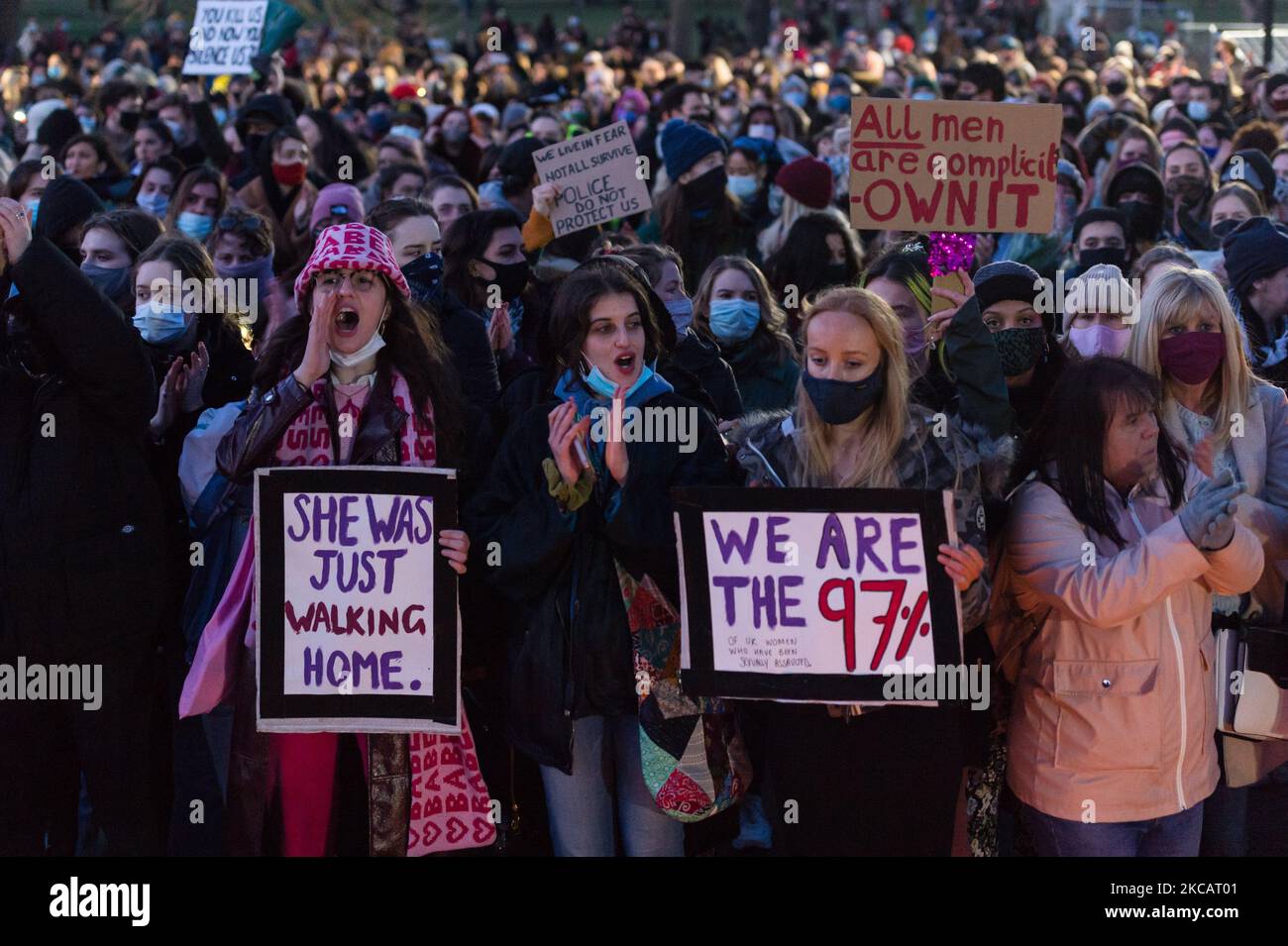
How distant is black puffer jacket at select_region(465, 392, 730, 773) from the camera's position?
14.0ft

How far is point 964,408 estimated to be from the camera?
14.4ft

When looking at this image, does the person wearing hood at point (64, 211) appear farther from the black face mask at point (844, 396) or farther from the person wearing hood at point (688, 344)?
the black face mask at point (844, 396)

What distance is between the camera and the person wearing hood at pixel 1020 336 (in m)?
4.89

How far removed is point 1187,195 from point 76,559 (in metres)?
6.94

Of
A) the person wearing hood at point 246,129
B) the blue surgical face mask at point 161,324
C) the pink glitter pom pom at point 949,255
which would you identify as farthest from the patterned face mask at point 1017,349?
the person wearing hood at point 246,129

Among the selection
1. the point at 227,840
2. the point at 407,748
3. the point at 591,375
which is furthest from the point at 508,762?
the point at 591,375

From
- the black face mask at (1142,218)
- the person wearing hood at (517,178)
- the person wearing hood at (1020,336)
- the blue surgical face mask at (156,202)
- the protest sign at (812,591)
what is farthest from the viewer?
the blue surgical face mask at (156,202)

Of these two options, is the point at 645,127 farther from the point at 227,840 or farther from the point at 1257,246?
the point at 227,840

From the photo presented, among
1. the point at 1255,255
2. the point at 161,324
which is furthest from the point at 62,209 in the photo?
the point at 1255,255

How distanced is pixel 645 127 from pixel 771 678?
31.7ft

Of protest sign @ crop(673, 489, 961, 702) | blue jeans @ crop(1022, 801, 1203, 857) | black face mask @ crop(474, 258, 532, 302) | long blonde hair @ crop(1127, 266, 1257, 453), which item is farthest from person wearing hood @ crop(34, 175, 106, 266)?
blue jeans @ crop(1022, 801, 1203, 857)

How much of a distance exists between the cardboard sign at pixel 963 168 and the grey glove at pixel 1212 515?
1.33 metres

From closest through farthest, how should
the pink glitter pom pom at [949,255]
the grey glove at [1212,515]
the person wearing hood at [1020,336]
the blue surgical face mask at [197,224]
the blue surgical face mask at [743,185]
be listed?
the grey glove at [1212,515] → the pink glitter pom pom at [949,255] → the person wearing hood at [1020,336] → the blue surgical face mask at [197,224] → the blue surgical face mask at [743,185]

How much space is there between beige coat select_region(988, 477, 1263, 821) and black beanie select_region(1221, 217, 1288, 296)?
7.12 feet
